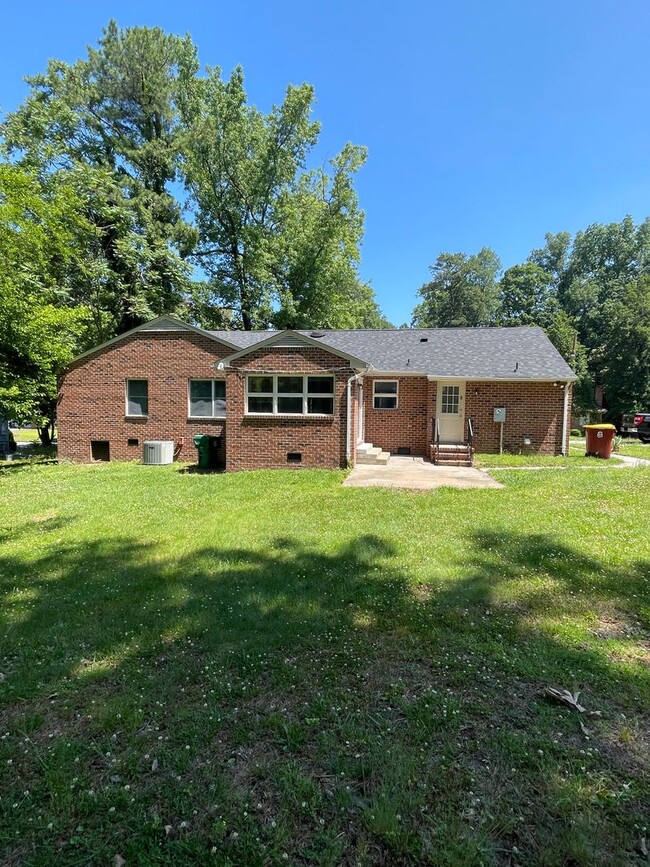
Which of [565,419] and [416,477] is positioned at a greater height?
[565,419]

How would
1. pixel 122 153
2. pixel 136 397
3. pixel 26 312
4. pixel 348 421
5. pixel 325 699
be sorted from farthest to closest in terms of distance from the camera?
pixel 122 153 → pixel 136 397 → pixel 26 312 → pixel 348 421 → pixel 325 699

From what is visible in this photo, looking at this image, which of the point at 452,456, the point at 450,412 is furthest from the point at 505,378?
the point at 452,456

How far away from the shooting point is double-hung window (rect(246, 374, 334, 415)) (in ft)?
36.2

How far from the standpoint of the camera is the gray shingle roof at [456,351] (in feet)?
45.9

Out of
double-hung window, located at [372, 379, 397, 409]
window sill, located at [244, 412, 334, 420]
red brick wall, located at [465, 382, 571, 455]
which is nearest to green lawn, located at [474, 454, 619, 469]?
red brick wall, located at [465, 382, 571, 455]

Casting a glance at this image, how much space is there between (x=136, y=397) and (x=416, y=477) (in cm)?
965

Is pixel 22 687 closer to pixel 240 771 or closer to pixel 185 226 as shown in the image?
pixel 240 771

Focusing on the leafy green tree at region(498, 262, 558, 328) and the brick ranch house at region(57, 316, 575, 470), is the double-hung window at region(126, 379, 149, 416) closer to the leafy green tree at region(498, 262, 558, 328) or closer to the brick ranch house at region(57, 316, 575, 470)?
the brick ranch house at region(57, 316, 575, 470)

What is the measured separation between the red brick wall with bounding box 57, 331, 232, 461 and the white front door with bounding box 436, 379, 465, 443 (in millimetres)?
7198

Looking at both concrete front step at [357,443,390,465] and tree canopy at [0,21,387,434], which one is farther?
tree canopy at [0,21,387,434]

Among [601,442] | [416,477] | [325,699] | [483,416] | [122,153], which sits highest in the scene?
[122,153]

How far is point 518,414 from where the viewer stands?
13.9 m

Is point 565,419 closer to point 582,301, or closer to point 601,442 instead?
point 601,442

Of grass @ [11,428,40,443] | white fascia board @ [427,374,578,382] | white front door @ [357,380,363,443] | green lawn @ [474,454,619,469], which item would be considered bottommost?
grass @ [11,428,40,443]
